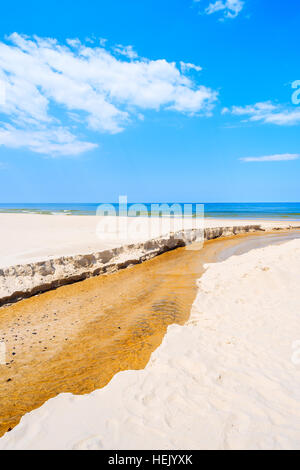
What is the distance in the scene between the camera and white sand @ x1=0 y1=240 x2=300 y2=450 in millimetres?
2357

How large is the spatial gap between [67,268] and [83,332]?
289cm

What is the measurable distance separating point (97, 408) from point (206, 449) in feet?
3.98

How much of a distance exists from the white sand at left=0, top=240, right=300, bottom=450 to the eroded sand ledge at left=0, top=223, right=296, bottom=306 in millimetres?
3909

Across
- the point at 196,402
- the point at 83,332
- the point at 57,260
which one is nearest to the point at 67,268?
the point at 57,260

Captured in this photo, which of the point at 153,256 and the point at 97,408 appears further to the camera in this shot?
→ the point at 153,256

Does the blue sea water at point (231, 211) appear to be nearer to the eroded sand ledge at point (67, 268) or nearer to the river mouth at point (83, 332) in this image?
the eroded sand ledge at point (67, 268)

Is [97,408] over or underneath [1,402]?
over

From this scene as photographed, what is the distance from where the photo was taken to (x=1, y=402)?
3.34m

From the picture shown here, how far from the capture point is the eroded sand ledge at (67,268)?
20.8ft

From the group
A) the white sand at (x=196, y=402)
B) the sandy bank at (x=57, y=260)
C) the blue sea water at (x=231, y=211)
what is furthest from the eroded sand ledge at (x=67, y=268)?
the blue sea water at (x=231, y=211)

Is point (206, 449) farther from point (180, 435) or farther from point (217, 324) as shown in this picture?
point (217, 324)

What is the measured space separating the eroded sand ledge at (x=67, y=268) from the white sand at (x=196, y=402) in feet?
12.8

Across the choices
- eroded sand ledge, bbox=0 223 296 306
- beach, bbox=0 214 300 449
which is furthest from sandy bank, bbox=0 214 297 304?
beach, bbox=0 214 300 449
